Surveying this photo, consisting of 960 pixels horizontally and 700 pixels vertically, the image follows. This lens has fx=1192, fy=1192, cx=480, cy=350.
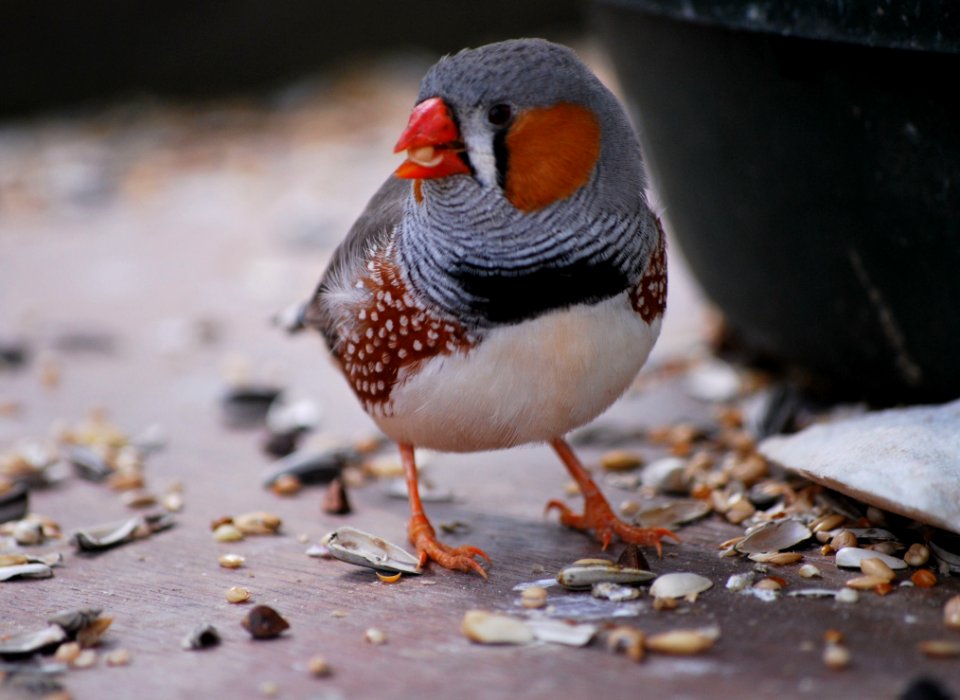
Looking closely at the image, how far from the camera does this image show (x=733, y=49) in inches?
125

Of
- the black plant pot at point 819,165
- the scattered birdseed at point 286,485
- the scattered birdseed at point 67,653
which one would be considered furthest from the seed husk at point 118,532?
the black plant pot at point 819,165

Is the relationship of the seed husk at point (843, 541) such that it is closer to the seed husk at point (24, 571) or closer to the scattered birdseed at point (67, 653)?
the scattered birdseed at point (67, 653)

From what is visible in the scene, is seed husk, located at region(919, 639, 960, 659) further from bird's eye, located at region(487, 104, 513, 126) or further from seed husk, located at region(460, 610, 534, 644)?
bird's eye, located at region(487, 104, 513, 126)

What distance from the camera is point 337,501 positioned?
3.26 metres

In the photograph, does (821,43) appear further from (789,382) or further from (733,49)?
(789,382)

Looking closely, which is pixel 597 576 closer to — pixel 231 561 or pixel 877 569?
pixel 877 569

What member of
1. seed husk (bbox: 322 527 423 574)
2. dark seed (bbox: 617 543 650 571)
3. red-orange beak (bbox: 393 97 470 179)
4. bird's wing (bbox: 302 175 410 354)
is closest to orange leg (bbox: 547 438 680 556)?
dark seed (bbox: 617 543 650 571)

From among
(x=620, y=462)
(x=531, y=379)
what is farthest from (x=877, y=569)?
(x=620, y=462)

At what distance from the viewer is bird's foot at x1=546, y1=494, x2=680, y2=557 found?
2.86 m

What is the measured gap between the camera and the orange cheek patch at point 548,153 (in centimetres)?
243

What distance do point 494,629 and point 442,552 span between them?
1.57ft

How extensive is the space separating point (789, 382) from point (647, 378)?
0.52 meters

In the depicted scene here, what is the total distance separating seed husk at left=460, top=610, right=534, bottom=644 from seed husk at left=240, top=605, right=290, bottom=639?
373 millimetres

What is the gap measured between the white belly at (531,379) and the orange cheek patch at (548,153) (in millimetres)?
250
